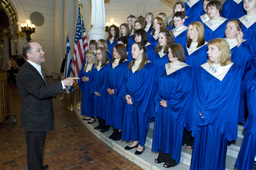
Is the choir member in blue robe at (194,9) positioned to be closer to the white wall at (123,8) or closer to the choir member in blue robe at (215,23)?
the choir member in blue robe at (215,23)

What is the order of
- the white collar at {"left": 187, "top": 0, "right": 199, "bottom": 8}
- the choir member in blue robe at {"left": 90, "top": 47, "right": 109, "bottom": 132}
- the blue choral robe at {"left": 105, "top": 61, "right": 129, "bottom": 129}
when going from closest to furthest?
the blue choral robe at {"left": 105, "top": 61, "right": 129, "bottom": 129}, the choir member in blue robe at {"left": 90, "top": 47, "right": 109, "bottom": 132}, the white collar at {"left": 187, "top": 0, "right": 199, "bottom": 8}

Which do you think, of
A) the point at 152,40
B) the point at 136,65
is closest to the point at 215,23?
the point at 152,40

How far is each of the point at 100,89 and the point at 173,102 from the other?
2014mm

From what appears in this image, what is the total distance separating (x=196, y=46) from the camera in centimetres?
298

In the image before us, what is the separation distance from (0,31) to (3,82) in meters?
14.2

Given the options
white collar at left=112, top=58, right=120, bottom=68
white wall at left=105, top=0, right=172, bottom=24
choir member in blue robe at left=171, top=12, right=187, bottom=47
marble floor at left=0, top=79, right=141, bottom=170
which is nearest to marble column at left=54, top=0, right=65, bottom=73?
white wall at left=105, top=0, right=172, bottom=24

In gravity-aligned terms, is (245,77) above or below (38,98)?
above

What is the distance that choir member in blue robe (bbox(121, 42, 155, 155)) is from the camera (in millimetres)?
3114

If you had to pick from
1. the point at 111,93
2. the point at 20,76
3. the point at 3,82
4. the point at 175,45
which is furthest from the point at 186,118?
the point at 3,82

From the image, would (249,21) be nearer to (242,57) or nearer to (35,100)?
(242,57)

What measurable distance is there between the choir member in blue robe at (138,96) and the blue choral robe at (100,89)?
2.92ft

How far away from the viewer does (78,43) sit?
6.30m

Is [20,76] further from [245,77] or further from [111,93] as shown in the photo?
[245,77]

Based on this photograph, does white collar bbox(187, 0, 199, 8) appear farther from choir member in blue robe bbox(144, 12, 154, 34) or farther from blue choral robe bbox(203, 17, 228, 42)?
blue choral robe bbox(203, 17, 228, 42)
